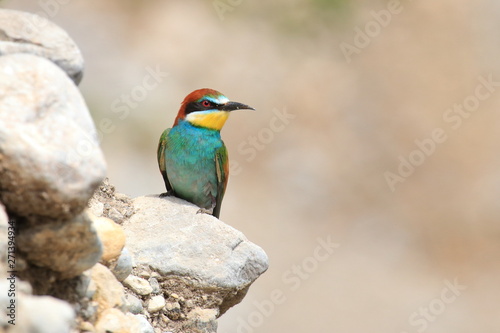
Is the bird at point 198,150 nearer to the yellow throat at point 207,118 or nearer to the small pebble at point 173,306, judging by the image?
the yellow throat at point 207,118

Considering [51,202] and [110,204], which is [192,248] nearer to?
[110,204]

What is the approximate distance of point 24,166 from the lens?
2.55 meters

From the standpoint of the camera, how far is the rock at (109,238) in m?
3.43

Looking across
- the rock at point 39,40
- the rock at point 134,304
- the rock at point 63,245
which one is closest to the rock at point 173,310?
the rock at point 134,304

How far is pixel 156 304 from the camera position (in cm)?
393

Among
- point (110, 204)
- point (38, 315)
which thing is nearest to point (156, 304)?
point (110, 204)

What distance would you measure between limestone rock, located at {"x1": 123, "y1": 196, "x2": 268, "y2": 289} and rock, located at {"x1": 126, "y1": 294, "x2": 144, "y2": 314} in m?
0.35

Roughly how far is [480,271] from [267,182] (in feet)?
11.1

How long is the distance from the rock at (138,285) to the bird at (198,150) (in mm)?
1600

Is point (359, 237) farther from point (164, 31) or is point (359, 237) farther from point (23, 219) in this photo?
point (23, 219)

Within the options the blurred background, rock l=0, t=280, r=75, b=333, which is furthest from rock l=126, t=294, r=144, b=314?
the blurred background

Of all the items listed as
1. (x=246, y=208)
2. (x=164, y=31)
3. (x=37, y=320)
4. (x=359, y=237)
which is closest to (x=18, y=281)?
(x=37, y=320)

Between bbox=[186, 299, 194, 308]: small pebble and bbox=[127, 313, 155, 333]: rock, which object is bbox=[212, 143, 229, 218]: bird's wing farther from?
bbox=[127, 313, 155, 333]: rock

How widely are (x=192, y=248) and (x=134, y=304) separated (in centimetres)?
62
